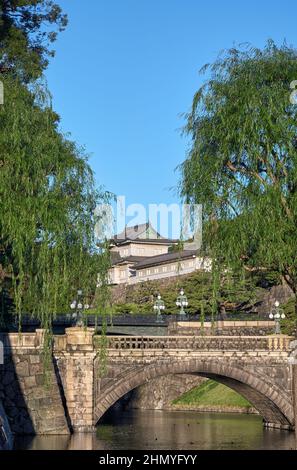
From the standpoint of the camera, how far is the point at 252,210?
28266mm

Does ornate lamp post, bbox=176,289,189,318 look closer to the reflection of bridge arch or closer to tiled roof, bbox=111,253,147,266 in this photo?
the reflection of bridge arch

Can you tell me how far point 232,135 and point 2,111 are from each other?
24.7 feet

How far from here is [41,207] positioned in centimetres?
3238

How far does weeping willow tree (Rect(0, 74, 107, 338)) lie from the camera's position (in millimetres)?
31609

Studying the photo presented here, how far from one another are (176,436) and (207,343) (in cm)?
565

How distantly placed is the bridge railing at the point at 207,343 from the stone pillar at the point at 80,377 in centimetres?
131

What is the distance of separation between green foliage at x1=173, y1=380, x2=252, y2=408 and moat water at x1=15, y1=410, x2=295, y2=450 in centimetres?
283

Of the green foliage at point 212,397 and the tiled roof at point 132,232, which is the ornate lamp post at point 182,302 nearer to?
the green foliage at point 212,397

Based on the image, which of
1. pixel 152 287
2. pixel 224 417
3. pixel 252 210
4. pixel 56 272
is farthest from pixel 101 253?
pixel 152 287

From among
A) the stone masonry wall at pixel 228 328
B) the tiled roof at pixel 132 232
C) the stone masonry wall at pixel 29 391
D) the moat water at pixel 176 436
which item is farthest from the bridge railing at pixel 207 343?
the tiled roof at pixel 132 232

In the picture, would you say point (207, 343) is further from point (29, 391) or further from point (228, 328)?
point (228, 328)

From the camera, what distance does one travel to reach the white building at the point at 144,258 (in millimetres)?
89706

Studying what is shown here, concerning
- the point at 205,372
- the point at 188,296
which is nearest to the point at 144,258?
the point at 188,296

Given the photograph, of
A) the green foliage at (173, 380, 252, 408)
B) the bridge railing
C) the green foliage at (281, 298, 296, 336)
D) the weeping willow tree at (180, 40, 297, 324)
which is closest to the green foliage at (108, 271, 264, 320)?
the green foliage at (281, 298, 296, 336)
